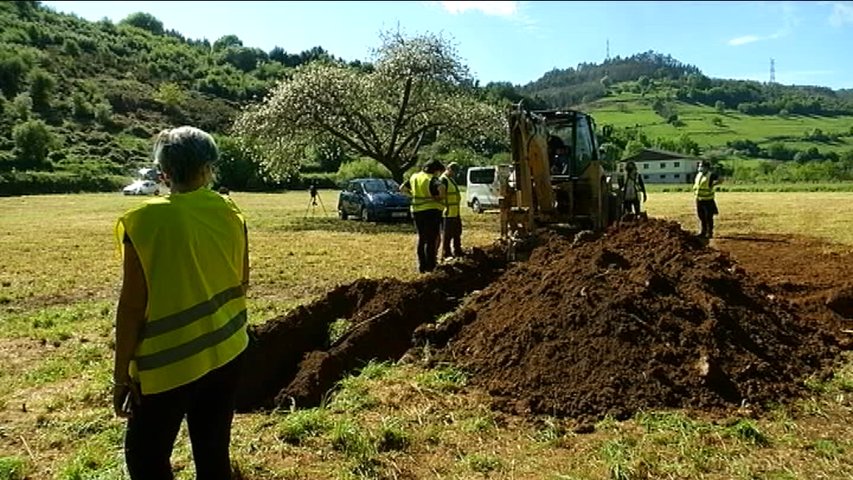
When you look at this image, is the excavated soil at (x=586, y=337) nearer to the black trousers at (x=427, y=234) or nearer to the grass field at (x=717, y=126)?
the black trousers at (x=427, y=234)

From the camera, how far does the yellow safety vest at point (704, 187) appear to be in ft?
56.2

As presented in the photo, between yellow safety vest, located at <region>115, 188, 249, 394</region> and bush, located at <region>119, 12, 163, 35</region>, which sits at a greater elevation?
bush, located at <region>119, 12, 163, 35</region>

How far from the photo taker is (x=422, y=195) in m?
12.0

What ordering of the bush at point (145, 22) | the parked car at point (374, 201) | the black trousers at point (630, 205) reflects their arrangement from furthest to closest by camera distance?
1. the bush at point (145, 22)
2. the parked car at point (374, 201)
3. the black trousers at point (630, 205)

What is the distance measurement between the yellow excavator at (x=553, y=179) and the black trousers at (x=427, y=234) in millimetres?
1195

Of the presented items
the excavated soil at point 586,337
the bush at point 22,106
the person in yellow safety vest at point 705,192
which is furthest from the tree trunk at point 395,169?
the bush at point 22,106

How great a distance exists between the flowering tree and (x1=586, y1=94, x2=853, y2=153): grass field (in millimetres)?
Result: 5270

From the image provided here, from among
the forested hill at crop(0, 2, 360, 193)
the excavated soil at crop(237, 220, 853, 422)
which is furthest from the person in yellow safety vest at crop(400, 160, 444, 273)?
the forested hill at crop(0, 2, 360, 193)

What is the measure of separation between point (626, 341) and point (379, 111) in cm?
2357

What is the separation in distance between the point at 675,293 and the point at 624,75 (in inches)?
2445

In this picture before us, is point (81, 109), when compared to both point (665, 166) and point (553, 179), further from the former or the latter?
point (553, 179)

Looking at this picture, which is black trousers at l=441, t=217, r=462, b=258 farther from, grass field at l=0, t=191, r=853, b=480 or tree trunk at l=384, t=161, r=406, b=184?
tree trunk at l=384, t=161, r=406, b=184

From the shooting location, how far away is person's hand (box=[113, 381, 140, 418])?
10.4 feet

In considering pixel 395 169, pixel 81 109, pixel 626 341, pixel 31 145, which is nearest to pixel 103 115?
pixel 81 109
